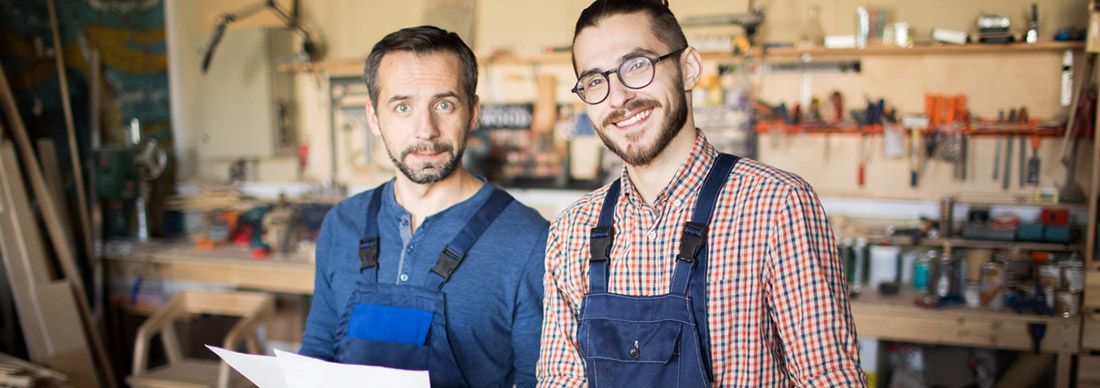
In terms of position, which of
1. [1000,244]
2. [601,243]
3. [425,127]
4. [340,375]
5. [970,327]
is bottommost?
[970,327]

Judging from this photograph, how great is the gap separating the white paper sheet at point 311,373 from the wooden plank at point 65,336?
261 centimetres

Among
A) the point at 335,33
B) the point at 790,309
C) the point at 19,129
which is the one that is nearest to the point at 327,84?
the point at 335,33

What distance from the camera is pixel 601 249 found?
146 centimetres

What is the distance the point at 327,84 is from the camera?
4.58m

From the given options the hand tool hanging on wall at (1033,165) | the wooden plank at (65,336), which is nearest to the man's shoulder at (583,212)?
the hand tool hanging on wall at (1033,165)

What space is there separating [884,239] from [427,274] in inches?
100

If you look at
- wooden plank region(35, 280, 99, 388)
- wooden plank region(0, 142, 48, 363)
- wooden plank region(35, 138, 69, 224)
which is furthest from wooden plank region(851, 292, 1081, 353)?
wooden plank region(35, 138, 69, 224)

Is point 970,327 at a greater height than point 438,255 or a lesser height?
lesser

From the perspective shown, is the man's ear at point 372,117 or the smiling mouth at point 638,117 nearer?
the smiling mouth at point 638,117

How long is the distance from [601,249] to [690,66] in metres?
0.39

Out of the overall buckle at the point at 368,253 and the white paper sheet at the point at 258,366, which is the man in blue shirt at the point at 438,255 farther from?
the white paper sheet at the point at 258,366

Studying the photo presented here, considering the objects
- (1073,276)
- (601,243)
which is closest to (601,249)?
(601,243)

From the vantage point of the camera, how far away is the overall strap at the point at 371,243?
1.78m

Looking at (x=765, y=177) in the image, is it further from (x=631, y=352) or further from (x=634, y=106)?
(x=631, y=352)
